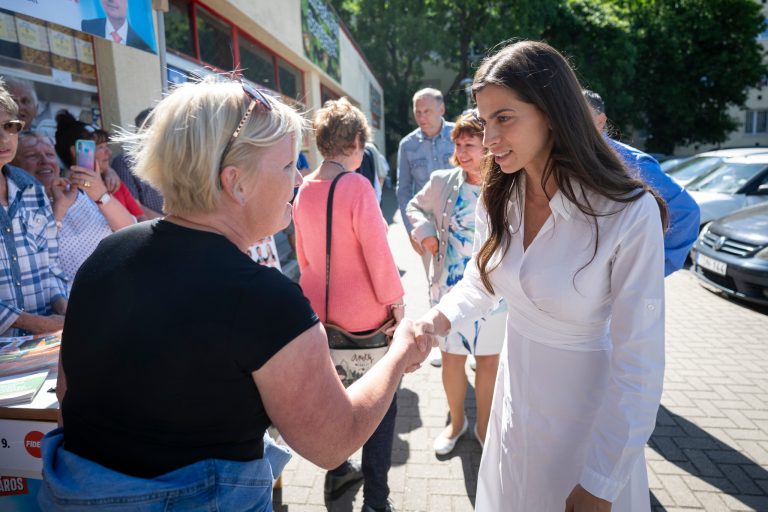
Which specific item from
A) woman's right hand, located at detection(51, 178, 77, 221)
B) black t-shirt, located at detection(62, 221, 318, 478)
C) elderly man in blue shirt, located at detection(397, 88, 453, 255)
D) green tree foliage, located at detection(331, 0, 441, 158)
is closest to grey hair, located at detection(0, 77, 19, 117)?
woman's right hand, located at detection(51, 178, 77, 221)

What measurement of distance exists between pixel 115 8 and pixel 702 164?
995 cm

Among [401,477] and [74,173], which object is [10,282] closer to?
A: [74,173]

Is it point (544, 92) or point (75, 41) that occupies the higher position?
point (75, 41)

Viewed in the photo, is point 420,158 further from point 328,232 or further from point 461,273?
point 328,232

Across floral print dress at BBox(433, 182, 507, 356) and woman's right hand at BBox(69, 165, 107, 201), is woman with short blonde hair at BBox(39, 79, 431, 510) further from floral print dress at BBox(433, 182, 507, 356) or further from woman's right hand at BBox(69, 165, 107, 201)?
woman's right hand at BBox(69, 165, 107, 201)

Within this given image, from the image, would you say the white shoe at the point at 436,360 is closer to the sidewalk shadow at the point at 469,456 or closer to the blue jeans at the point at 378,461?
the sidewalk shadow at the point at 469,456

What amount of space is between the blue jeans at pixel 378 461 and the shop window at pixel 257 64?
6792mm

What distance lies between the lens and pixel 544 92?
152 centimetres

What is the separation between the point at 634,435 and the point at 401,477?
189cm

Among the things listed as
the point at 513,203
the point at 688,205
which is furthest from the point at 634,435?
the point at 688,205

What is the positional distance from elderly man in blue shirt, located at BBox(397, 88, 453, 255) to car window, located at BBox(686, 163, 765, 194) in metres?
5.47

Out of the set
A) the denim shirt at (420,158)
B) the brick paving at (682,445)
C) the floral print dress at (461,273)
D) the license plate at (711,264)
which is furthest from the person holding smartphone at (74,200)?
the license plate at (711,264)

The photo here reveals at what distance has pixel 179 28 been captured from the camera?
6027 millimetres

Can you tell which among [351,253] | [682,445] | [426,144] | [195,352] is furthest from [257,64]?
[195,352]
